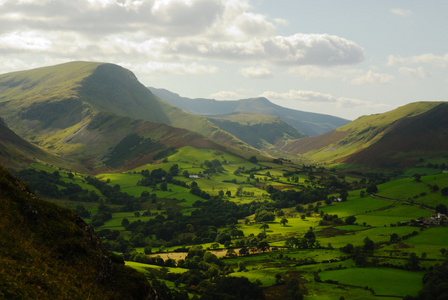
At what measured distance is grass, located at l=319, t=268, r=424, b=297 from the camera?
Answer: 3603 inches

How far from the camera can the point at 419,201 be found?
165625 mm

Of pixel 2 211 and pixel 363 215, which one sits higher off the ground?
pixel 2 211

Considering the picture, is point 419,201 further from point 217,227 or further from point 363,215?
point 217,227

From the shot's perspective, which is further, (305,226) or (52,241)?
(305,226)

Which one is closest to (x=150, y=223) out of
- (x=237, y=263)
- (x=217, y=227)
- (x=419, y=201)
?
(x=217, y=227)

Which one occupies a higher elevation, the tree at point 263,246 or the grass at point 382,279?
the grass at point 382,279

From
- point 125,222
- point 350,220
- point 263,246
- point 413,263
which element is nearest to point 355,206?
point 350,220

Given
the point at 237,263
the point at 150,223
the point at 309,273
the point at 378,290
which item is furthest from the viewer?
the point at 150,223

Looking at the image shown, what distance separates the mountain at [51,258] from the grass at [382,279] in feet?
260

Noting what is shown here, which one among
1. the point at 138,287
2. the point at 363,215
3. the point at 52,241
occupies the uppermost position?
the point at 52,241

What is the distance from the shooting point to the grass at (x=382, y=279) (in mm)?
91525

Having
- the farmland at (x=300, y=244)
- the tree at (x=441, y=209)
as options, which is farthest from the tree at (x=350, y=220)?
the tree at (x=441, y=209)

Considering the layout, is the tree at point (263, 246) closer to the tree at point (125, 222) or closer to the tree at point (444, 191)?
the tree at point (125, 222)

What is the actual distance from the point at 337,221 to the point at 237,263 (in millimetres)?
66400
